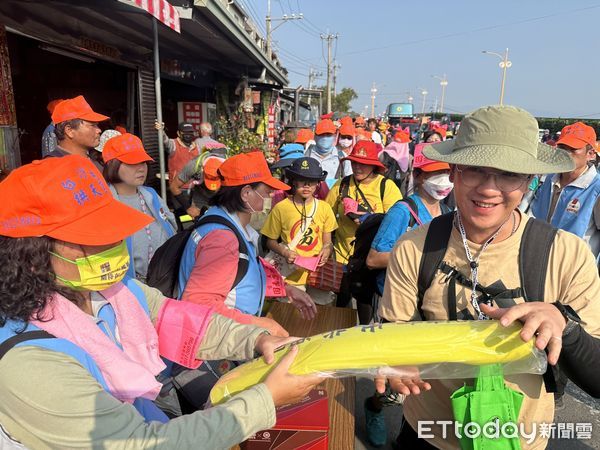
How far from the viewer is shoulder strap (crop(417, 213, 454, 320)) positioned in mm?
1503

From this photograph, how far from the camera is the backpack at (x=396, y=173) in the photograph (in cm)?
720

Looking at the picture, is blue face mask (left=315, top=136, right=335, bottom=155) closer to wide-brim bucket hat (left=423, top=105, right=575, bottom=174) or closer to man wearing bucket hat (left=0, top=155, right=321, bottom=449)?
wide-brim bucket hat (left=423, top=105, right=575, bottom=174)

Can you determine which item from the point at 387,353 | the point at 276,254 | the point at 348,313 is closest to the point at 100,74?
the point at 276,254

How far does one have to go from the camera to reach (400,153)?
25.1ft

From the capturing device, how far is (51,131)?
161 inches

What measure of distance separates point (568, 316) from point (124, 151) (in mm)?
3067

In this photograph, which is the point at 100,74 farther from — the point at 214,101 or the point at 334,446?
the point at 334,446

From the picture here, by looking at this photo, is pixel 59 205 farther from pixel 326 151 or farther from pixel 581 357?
pixel 326 151

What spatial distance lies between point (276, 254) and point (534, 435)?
95.5 inches

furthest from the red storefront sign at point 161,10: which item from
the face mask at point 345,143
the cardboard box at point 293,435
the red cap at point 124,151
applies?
the face mask at point 345,143

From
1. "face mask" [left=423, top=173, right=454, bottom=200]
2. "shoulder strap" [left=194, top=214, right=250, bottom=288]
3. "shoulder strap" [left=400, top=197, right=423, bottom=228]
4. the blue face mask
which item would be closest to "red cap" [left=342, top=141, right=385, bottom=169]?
"face mask" [left=423, top=173, right=454, bottom=200]

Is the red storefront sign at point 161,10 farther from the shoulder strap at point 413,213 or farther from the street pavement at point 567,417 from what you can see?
the street pavement at point 567,417

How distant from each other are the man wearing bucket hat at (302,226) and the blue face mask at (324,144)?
266cm

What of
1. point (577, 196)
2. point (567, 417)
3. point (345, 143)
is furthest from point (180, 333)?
point (345, 143)
